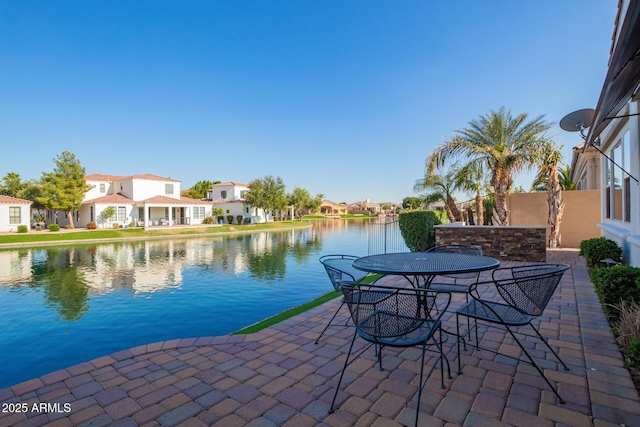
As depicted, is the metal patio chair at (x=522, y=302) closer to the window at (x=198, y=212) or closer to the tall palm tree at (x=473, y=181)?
the tall palm tree at (x=473, y=181)

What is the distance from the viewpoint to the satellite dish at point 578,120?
14.5 ft

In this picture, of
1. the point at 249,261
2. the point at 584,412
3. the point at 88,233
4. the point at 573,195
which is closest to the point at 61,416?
the point at 584,412

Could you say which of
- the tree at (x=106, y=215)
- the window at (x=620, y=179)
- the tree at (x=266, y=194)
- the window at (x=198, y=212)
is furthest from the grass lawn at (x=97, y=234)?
the window at (x=620, y=179)

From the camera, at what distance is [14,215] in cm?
2436

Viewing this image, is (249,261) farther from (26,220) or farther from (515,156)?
(26,220)

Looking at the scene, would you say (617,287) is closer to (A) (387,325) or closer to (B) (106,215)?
(A) (387,325)

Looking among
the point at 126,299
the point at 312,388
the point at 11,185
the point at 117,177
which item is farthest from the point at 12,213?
the point at 312,388

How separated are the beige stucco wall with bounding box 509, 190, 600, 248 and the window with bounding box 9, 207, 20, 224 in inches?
1316

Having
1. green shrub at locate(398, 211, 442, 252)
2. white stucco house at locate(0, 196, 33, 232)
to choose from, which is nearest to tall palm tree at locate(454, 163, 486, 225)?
green shrub at locate(398, 211, 442, 252)

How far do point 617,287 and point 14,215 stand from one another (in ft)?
112

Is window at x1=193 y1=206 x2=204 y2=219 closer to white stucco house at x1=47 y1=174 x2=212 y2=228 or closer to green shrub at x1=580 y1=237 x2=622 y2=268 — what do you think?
white stucco house at x1=47 y1=174 x2=212 y2=228

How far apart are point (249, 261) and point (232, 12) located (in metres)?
10.4

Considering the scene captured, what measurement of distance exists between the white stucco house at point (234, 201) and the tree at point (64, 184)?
14.1 metres

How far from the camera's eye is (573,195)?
11164 millimetres
